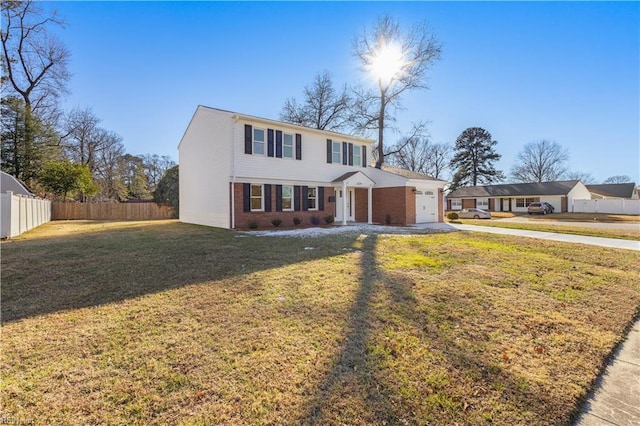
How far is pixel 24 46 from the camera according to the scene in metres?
24.0

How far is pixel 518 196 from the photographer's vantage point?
38.7m

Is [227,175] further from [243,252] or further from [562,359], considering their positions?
[562,359]

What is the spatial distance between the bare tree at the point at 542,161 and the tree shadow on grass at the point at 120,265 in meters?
59.2

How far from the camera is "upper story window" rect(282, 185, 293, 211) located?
15.9 m

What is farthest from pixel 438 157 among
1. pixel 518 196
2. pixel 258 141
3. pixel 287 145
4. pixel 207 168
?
pixel 207 168

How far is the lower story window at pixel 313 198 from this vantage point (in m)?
17.1

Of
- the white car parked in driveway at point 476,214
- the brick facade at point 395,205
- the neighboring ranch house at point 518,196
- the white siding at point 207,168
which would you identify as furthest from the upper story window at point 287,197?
the neighboring ranch house at point 518,196

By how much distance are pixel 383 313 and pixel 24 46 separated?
35.4 metres

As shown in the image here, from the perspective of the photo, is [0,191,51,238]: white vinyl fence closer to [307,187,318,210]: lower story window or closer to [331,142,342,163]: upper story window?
[307,187,318,210]: lower story window

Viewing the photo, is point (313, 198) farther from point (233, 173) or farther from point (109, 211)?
point (109, 211)

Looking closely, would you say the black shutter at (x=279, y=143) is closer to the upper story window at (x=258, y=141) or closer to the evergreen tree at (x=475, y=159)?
the upper story window at (x=258, y=141)

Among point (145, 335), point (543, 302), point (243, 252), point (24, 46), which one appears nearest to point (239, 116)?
point (243, 252)

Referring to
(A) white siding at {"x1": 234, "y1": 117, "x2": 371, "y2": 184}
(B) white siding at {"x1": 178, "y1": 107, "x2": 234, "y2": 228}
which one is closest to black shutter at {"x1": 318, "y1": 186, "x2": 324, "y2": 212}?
(A) white siding at {"x1": 234, "y1": 117, "x2": 371, "y2": 184}

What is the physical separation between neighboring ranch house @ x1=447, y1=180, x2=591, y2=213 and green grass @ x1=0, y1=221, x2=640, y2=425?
120ft
